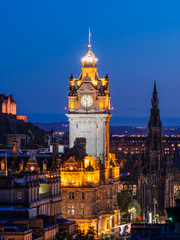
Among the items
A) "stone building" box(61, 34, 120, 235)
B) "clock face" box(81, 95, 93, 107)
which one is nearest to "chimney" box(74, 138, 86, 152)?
"stone building" box(61, 34, 120, 235)

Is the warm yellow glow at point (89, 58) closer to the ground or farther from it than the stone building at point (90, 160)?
farther from it

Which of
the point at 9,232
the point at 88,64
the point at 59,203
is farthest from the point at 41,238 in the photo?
the point at 88,64

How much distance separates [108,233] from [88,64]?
3378 centimetres

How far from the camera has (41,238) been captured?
363 ft

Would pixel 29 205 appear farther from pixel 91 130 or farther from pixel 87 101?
pixel 87 101

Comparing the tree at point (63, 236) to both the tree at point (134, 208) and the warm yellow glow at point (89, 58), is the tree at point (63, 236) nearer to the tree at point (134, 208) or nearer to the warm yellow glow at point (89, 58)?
the warm yellow glow at point (89, 58)

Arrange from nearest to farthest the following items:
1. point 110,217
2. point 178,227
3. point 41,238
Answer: point 178,227, point 41,238, point 110,217

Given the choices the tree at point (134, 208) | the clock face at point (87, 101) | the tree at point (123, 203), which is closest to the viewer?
the clock face at point (87, 101)

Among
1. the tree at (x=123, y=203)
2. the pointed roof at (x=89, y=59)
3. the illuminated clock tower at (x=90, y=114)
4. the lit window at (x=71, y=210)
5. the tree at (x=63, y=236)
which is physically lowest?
the tree at (x=63, y=236)

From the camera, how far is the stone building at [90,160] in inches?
6432

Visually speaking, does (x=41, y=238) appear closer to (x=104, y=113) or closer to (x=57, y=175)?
(x=57, y=175)

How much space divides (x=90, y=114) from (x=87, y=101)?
8.63 feet

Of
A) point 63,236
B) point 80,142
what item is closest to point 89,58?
point 80,142

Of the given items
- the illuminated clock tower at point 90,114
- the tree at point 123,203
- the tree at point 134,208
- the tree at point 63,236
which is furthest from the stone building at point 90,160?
the tree at point 63,236
